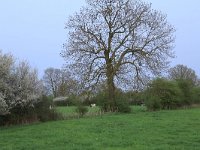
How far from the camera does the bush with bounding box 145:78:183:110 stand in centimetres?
4128

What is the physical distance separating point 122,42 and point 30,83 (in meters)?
13.4

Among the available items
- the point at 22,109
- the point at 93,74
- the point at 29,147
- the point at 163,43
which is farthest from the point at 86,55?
the point at 29,147

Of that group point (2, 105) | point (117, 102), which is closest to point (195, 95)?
point (117, 102)

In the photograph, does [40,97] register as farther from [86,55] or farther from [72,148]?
[72,148]

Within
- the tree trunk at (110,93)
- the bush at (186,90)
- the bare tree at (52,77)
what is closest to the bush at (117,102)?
the tree trunk at (110,93)

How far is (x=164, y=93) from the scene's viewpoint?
138 feet

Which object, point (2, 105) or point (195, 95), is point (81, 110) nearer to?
point (2, 105)

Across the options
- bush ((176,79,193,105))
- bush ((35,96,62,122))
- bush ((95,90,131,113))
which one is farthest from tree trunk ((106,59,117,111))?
bush ((176,79,193,105))


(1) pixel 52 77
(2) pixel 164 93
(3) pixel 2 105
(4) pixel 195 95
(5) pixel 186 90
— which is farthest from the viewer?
(1) pixel 52 77

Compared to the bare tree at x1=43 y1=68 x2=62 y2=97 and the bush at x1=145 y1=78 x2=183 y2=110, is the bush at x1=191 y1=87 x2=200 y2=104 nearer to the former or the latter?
the bush at x1=145 y1=78 x2=183 y2=110

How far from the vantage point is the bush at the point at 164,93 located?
41.3 metres

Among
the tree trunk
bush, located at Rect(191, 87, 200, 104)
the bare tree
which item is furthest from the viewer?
the bare tree

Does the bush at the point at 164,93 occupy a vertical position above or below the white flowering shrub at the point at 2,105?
above

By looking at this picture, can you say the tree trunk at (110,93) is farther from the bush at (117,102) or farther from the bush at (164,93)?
the bush at (164,93)
